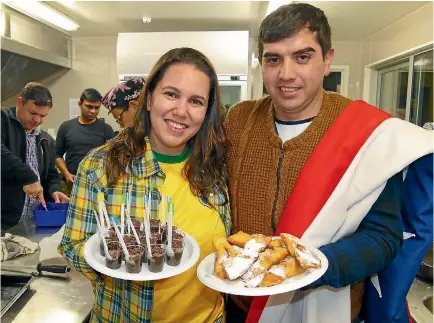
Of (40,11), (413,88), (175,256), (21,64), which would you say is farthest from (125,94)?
(413,88)

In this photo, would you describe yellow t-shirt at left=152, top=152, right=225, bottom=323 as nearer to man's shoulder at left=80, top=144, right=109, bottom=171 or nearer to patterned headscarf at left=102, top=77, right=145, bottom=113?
man's shoulder at left=80, top=144, right=109, bottom=171

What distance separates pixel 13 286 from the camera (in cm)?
153

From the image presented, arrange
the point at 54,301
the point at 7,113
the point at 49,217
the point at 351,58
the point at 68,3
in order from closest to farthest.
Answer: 1. the point at 54,301
2. the point at 49,217
3. the point at 7,113
4. the point at 68,3
5. the point at 351,58

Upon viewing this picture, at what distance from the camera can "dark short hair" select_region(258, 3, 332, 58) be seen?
1.20 m

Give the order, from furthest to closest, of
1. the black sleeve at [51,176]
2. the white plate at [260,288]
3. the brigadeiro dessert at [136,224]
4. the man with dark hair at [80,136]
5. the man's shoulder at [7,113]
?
1. the man with dark hair at [80,136]
2. the black sleeve at [51,176]
3. the man's shoulder at [7,113]
4. the brigadeiro dessert at [136,224]
5. the white plate at [260,288]

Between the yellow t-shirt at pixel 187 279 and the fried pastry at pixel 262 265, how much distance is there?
0.32 m

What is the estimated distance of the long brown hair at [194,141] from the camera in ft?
4.01

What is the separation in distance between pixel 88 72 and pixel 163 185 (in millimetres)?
4422

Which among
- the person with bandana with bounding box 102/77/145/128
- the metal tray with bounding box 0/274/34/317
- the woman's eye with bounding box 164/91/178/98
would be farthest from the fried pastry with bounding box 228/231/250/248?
the person with bandana with bounding box 102/77/145/128

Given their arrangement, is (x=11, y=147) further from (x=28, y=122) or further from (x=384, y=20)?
(x=384, y=20)

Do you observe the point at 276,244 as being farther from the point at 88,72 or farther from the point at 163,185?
the point at 88,72

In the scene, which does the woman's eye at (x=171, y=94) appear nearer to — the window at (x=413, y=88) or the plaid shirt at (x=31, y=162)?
the plaid shirt at (x=31, y=162)

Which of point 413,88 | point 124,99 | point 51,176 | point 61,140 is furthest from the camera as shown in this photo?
point 61,140

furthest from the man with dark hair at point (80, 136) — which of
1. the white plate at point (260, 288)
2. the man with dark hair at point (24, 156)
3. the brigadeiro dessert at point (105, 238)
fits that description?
the white plate at point (260, 288)
